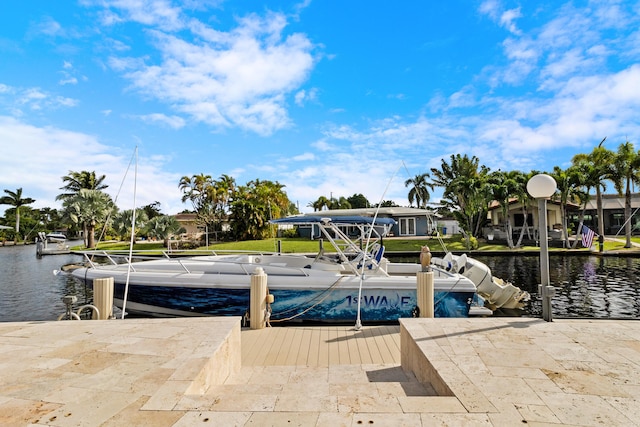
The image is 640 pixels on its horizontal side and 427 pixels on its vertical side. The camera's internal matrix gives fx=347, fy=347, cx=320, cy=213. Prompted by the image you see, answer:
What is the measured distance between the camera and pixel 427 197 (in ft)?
155

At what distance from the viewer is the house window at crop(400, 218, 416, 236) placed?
34500 millimetres

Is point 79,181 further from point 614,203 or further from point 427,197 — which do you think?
point 614,203

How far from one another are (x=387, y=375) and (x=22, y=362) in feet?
13.2

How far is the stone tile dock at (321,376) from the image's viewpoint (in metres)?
2.42

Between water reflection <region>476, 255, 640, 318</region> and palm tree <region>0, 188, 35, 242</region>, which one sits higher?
palm tree <region>0, 188, 35, 242</region>

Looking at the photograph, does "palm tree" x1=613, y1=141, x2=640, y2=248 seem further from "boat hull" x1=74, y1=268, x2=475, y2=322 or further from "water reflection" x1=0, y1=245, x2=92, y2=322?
"water reflection" x1=0, y1=245, x2=92, y2=322

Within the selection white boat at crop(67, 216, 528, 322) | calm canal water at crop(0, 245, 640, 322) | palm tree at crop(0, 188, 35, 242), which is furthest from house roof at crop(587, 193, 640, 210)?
palm tree at crop(0, 188, 35, 242)

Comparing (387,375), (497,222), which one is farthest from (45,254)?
(497,222)

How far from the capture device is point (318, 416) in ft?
7.78

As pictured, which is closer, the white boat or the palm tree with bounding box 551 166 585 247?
the white boat

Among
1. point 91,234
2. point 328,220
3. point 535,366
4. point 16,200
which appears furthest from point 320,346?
point 16,200

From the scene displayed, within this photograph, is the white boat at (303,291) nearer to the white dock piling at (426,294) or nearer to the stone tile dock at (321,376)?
the white dock piling at (426,294)

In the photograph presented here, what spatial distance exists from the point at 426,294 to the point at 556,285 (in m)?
9.94

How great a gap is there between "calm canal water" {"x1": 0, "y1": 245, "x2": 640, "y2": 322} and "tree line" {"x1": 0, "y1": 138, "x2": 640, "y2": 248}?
4.65m
